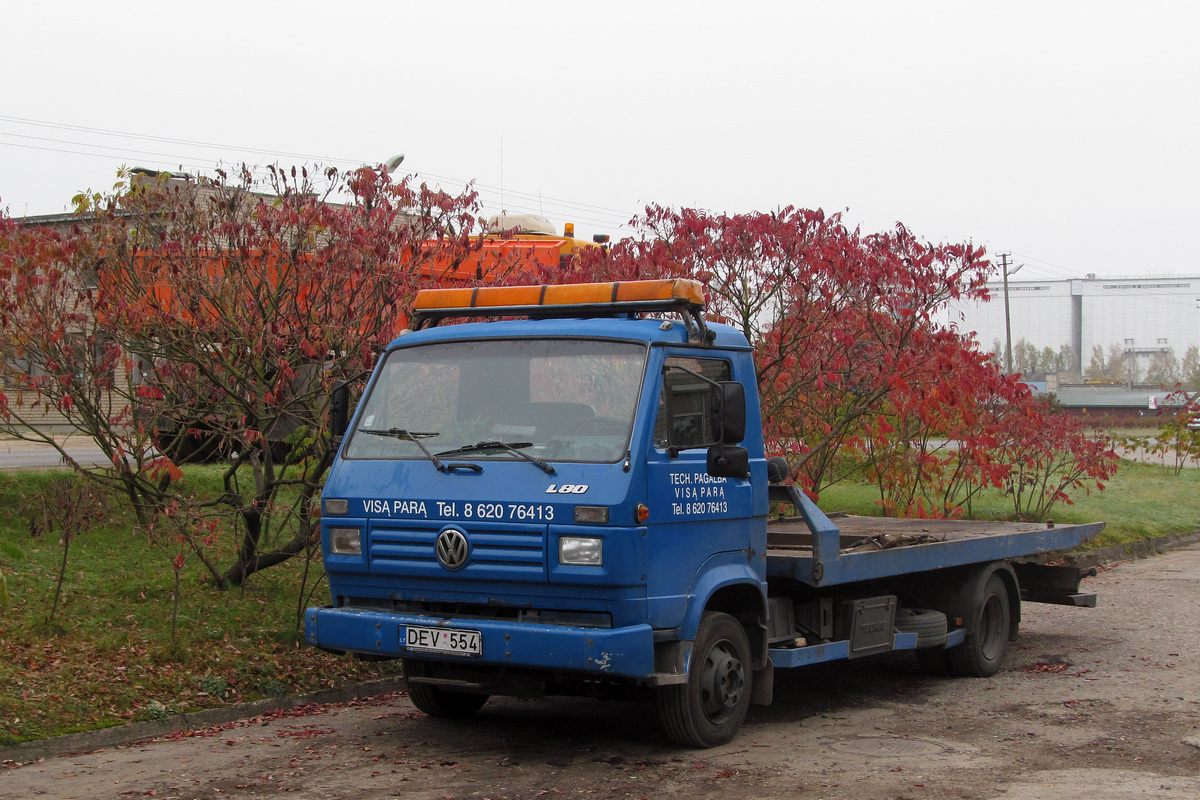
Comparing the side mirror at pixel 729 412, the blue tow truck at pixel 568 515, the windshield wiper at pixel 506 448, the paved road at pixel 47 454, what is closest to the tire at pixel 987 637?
the blue tow truck at pixel 568 515

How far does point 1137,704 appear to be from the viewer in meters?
A: 7.91

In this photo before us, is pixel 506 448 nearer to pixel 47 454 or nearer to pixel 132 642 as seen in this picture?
pixel 132 642

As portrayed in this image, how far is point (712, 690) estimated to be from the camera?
6770mm

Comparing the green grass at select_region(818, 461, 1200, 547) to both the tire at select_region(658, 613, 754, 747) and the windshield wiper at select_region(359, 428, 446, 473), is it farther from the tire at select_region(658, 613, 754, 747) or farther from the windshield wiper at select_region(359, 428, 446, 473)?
the windshield wiper at select_region(359, 428, 446, 473)

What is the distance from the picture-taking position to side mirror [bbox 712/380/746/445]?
21.5ft

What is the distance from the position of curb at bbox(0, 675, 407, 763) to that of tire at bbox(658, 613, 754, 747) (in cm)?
181

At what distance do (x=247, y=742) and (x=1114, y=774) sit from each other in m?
4.59

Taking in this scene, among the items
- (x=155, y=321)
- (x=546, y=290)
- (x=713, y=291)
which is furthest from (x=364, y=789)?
(x=713, y=291)

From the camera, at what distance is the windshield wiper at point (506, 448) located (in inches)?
251

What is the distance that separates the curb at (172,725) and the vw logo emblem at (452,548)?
143 centimetres

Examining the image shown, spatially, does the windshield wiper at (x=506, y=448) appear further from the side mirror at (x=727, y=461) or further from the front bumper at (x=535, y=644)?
the side mirror at (x=727, y=461)

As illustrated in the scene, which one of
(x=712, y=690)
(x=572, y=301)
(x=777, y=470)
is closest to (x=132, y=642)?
(x=572, y=301)

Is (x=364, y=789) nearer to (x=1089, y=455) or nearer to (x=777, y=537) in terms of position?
(x=777, y=537)

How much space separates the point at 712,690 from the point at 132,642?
3.96 metres
